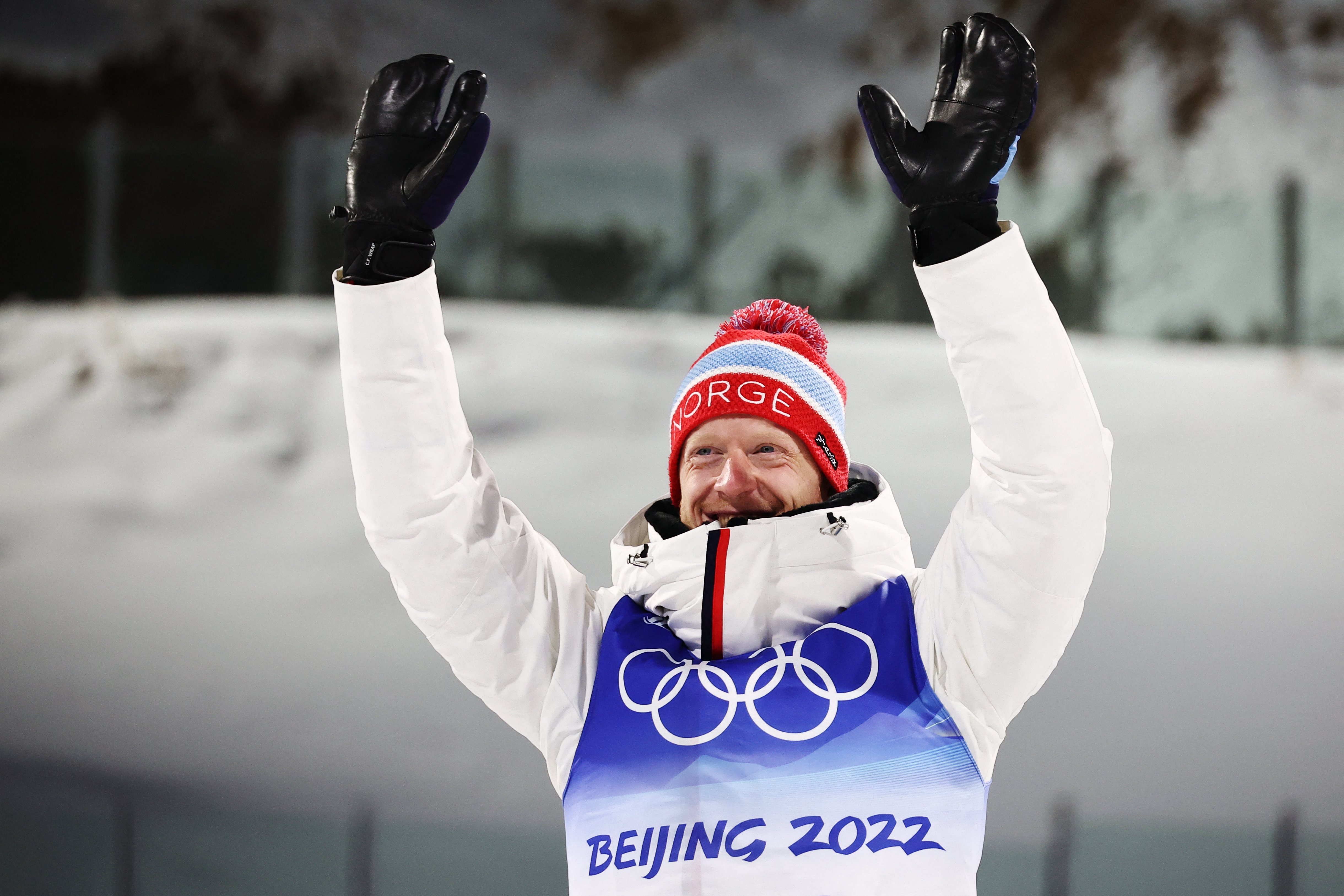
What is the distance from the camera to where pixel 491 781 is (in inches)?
123

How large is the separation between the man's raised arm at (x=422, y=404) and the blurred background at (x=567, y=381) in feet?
6.23

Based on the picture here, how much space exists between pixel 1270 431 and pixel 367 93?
315 centimetres

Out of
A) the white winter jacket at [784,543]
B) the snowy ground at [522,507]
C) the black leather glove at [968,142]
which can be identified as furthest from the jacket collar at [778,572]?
the snowy ground at [522,507]

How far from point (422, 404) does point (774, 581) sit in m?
0.38

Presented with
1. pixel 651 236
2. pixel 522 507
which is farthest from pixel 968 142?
pixel 651 236

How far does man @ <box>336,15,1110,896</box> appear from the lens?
0.97 m

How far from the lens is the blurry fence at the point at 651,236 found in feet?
12.5

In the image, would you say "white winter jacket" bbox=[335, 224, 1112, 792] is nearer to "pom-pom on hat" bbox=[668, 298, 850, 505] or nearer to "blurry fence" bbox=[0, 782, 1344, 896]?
"pom-pom on hat" bbox=[668, 298, 850, 505]

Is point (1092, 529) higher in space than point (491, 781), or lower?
higher

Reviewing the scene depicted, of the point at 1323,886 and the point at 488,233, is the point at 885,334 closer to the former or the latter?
the point at 488,233

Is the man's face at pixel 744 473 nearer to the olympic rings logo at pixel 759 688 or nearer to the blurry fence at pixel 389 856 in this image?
the olympic rings logo at pixel 759 688

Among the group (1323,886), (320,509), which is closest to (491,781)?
(320,509)

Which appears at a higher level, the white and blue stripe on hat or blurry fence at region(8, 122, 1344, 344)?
blurry fence at region(8, 122, 1344, 344)

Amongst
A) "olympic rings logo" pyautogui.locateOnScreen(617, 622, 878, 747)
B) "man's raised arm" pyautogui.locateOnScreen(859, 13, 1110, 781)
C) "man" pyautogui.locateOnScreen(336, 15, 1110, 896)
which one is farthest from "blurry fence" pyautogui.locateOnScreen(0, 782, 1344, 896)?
"man's raised arm" pyautogui.locateOnScreen(859, 13, 1110, 781)
